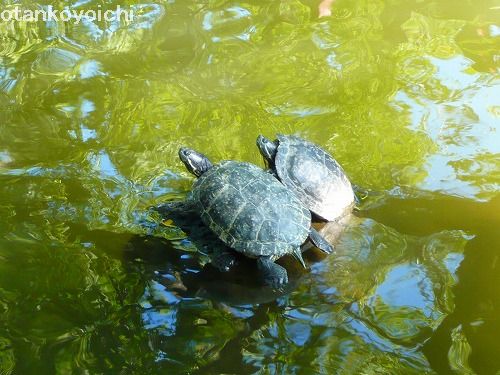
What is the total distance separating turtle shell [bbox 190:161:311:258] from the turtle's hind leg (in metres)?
0.08

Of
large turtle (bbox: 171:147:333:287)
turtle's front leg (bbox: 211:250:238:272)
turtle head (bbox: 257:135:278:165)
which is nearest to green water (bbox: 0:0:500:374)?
turtle's front leg (bbox: 211:250:238:272)

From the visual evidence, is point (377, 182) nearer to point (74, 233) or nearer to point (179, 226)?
point (179, 226)

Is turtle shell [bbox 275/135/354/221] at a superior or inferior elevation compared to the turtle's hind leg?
superior

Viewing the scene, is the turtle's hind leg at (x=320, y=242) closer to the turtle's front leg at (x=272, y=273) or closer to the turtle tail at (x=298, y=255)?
the turtle tail at (x=298, y=255)

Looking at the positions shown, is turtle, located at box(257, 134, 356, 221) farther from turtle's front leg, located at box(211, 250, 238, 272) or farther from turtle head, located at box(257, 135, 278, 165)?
turtle's front leg, located at box(211, 250, 238, 272)

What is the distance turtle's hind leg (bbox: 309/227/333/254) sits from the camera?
342 centimetres

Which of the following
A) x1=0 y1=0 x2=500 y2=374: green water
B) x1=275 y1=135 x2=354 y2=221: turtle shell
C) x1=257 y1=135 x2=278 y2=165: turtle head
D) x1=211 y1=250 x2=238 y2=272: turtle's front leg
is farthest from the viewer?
x1=257 y1=135 x2=278 y2=165: turtle head

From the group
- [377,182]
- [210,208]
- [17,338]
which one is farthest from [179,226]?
[377,182]

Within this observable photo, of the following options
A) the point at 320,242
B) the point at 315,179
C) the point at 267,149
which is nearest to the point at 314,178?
the point at 315,179

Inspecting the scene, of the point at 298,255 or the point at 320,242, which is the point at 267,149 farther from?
the point at 298,255

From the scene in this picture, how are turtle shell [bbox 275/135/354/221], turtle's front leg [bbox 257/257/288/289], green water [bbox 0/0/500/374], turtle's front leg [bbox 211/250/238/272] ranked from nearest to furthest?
green water [bbox 0/0/500/374] < turtle's front leg [bbox 257/257/288/289] < turtle's front leg [bbox 211/250/238/272] < turtle shell [bbox 275/135/354/221]

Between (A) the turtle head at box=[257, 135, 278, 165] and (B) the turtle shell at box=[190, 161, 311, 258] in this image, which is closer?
(B) the turtle shell at box=[190, 161, 311, 258]

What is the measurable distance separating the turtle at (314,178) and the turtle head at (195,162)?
44 centimetres

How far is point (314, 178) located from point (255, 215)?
0.68 metres
